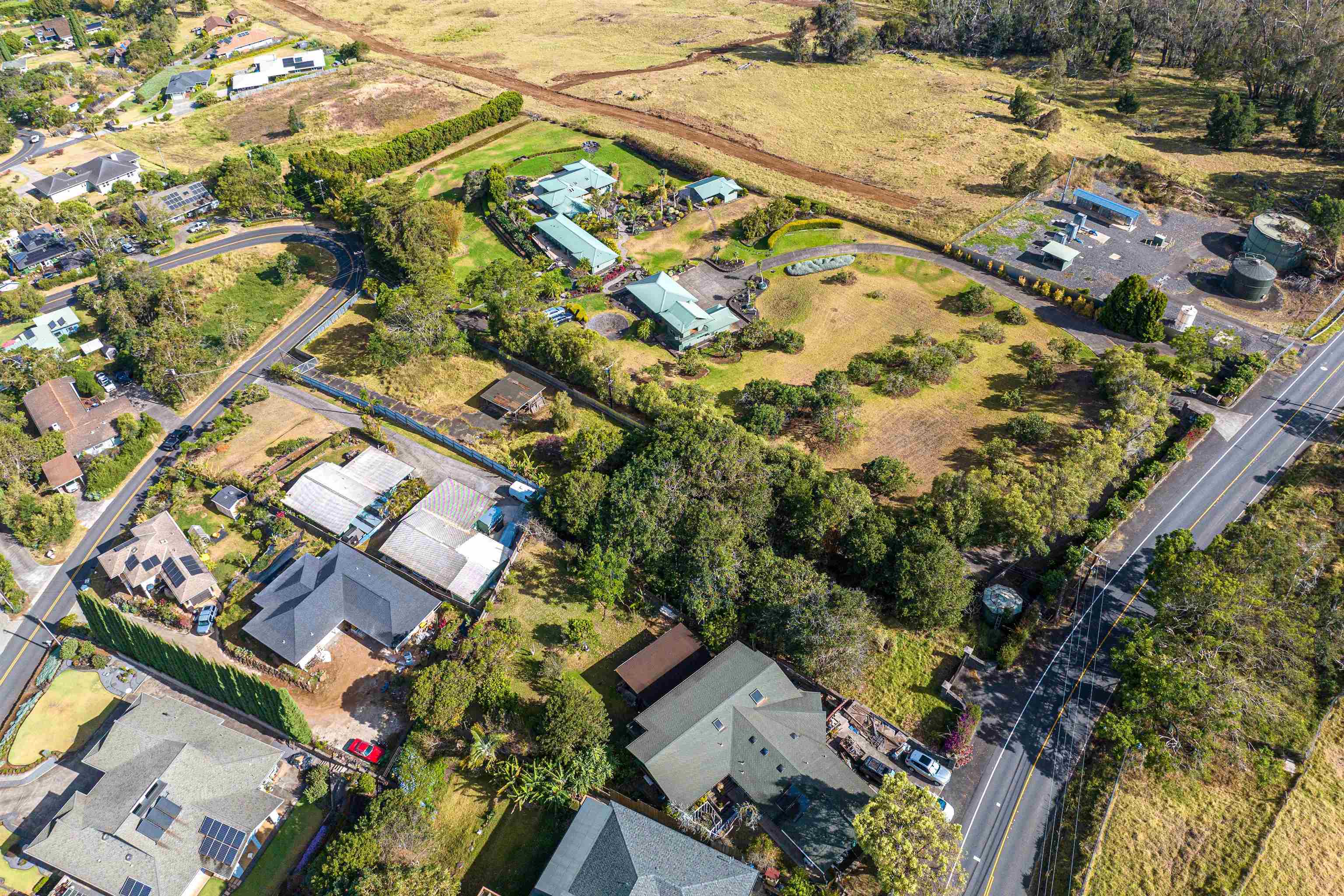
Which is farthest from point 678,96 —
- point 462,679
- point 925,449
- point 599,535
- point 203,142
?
point 462,679

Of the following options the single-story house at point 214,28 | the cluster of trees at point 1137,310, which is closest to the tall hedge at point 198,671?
the cluster of trees at point 1137,310

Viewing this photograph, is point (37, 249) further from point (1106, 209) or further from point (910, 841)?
point (1106, 209)

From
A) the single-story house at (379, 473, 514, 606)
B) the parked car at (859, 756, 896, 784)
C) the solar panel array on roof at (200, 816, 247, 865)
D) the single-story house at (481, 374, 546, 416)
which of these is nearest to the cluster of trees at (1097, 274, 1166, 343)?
the parked car at (859, 756, 896, 784)

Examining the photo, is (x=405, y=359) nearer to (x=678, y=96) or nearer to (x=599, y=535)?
(x=599, y=535)

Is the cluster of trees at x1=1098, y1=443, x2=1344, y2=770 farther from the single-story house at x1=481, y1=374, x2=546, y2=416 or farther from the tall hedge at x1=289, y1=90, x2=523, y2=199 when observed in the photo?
the tall hedge at x1=289, y1=90, x2=523, y2=199

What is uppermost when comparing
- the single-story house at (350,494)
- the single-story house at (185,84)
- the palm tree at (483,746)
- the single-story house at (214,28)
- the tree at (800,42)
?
the single-story house at (214,28)

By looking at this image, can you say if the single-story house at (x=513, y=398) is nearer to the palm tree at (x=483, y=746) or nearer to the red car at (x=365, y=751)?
the palm tree at (x=483, y=746)
